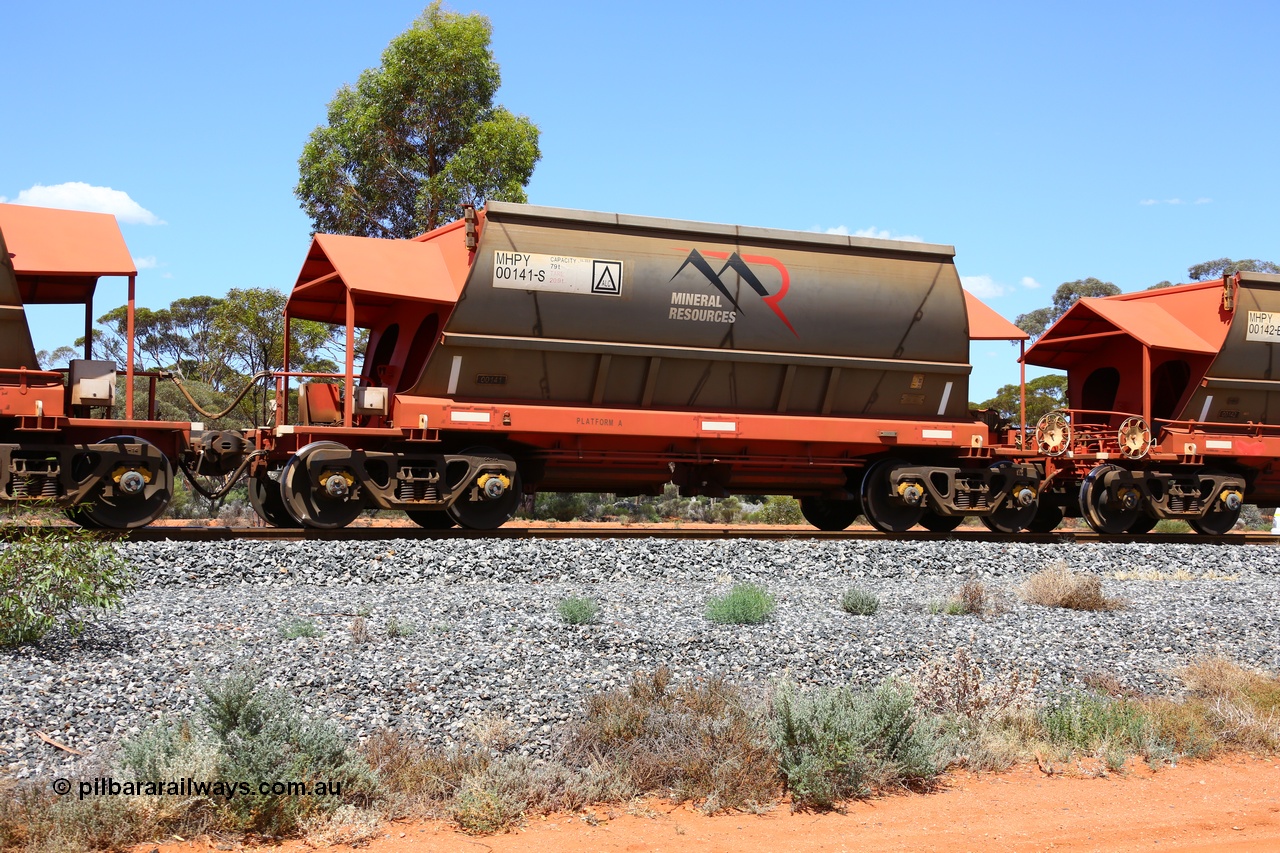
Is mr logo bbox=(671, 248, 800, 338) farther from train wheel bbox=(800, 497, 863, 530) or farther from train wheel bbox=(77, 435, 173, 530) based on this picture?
train wheel bbox=(77, 435, 173, 530)

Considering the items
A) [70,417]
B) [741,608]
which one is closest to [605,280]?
[741,608]

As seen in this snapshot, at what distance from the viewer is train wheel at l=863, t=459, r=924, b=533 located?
14.8 m

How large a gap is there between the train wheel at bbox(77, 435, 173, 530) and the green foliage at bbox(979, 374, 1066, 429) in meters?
31.3

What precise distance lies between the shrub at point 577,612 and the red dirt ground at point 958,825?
256 cm

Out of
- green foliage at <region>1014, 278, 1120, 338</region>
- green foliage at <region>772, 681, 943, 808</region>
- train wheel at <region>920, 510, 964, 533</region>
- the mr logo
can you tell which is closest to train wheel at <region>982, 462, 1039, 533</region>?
train wheel at <region>920, 510, 964, 533</region>

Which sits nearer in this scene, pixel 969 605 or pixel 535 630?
pixel 535 630

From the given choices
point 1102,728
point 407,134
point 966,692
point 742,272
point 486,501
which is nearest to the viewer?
point 1102,728

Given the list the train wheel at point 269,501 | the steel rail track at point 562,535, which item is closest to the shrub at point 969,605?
the steel rail track at point 562,535

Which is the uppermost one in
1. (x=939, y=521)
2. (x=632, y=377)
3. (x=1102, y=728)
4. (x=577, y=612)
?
(x=632, y=377)

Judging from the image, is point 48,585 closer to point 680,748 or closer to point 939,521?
point 680,748

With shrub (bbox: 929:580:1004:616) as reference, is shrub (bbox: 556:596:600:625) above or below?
above

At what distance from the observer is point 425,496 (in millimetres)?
12438

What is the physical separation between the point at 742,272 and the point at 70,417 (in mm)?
7758

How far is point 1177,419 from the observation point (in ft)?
55.0
